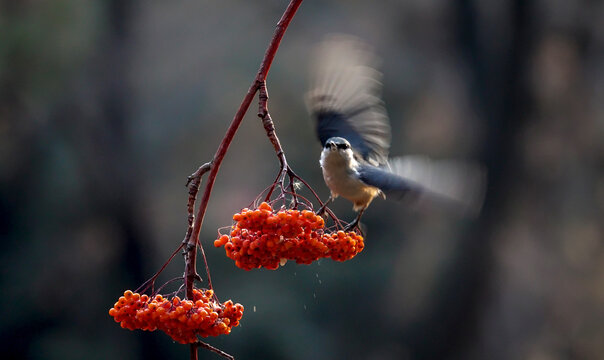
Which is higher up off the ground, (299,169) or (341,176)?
(299,169)

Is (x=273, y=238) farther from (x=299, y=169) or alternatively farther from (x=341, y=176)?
(x=299, y=169)

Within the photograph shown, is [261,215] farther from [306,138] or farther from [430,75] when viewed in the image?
[430,75]

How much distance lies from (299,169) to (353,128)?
3.92 m

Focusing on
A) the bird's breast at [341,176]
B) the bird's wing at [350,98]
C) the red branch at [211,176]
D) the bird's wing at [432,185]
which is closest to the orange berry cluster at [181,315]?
the red branch at [211,176]

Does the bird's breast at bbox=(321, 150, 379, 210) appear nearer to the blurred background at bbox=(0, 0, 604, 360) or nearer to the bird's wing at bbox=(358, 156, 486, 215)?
the bird's wing at bbox=(358, 156, 486, 215)

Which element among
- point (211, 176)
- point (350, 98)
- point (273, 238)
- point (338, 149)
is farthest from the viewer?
point (350, 98)

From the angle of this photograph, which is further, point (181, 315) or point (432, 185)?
point (432, 185)

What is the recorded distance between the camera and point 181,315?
1311mm

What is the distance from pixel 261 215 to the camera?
1.37m

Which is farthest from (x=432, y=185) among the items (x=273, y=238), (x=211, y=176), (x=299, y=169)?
(x=299, y=169)

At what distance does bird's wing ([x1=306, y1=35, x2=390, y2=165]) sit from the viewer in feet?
6.97

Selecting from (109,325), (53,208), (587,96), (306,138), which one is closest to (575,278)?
(587,96)

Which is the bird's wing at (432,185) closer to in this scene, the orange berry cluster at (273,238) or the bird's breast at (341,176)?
the bird's breast at (341,176)

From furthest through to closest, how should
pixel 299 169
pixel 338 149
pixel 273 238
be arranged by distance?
pixel 299 169, pixel 338 149, pixel 273 238
